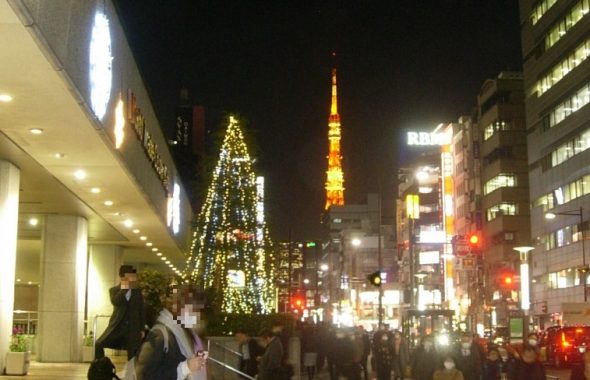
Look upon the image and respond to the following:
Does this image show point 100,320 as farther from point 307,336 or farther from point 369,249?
point 369,249

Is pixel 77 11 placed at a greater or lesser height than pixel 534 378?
greater

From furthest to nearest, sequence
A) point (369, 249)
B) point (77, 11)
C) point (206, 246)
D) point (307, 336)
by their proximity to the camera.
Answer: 1. point (369, 249)
2. point (206, 246)
3. point (307, 336)
4. point (77, 11)

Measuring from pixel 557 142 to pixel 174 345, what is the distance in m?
70.8

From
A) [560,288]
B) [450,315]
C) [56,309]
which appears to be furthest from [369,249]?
[56,309]

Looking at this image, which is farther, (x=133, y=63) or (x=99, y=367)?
(x=133, y=63)

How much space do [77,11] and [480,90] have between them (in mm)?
86607

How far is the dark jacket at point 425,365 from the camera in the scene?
653 inches

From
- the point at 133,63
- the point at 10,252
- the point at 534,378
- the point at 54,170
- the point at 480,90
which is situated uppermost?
the point at 480,90

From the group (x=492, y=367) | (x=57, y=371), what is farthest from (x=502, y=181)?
(x=492, y=367)

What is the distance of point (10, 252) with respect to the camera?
21.2 metres

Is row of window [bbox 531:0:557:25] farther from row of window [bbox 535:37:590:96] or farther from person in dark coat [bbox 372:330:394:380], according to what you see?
person in dark coat [bbox 372:330:394:380]

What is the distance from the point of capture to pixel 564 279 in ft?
233

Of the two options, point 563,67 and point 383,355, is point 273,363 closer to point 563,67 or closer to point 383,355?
point 383,355

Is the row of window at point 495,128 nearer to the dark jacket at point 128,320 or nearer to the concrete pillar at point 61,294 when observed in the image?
the concrete pillar at point 61,294
